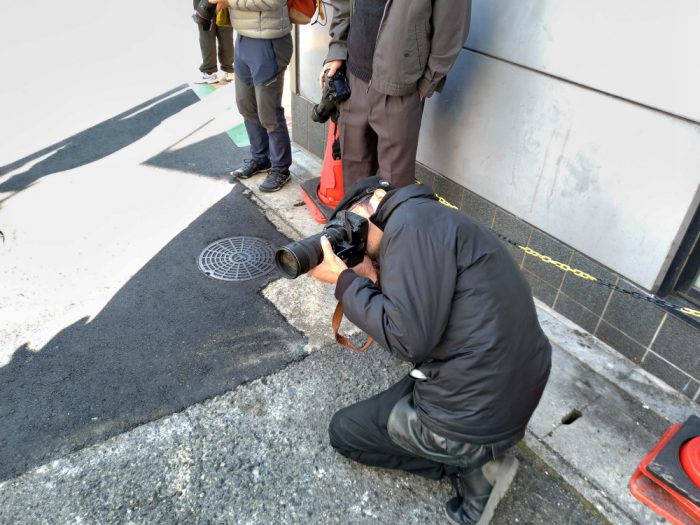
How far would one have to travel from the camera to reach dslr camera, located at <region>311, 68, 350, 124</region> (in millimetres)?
4141

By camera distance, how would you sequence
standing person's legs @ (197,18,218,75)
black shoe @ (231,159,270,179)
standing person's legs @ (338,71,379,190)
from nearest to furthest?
standing person's legs @ (338,71,379,190)
black shoe @ (231,159,270,179)
standing person's legs @ (197,18,218,75)

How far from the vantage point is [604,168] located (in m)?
3.31

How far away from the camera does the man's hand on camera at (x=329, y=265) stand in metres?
2.41

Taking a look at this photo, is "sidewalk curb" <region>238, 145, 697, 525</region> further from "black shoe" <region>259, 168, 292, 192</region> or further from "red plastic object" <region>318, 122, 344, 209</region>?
"black shoe" <region>259, 168, 292, 192</region>

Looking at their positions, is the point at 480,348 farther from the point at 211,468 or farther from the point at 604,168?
the point at 604,168

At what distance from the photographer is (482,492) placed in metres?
2.54

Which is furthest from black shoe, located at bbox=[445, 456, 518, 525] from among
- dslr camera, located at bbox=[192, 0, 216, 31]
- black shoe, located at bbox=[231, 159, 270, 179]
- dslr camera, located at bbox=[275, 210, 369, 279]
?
dslr camera, located at bbox=[192, 0, 216, 31]

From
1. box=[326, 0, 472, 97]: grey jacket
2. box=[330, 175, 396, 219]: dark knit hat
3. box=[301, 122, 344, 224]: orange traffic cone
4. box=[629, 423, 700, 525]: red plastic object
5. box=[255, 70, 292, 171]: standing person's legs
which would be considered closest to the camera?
box=[629, 423, 700, 525]: red plastic object

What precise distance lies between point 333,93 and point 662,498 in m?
3.28

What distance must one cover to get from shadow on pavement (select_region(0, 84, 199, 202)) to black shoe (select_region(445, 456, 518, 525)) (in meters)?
4.67

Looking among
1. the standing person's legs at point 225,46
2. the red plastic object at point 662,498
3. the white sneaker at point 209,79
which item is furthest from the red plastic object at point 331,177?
the white sneaker at point 209,79

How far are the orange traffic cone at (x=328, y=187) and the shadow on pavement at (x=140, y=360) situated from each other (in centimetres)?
88

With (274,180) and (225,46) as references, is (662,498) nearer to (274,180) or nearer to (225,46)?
(274,180)

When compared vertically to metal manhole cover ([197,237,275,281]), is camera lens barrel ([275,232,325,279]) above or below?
above
